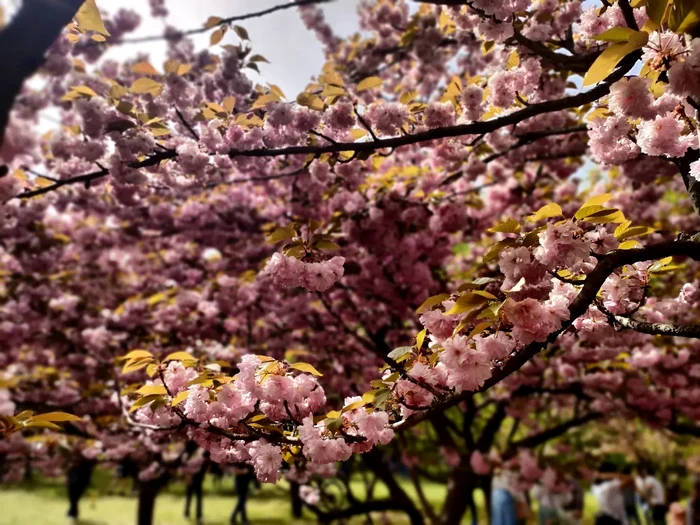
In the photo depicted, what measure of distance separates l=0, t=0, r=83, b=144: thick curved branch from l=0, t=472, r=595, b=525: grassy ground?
12.1 meters

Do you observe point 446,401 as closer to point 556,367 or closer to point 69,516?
point 556,367

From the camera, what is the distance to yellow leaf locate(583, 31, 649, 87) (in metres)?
1.34

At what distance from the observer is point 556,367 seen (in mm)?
7012

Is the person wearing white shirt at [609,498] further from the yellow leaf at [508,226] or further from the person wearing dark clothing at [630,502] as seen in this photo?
the yellow leaf at [508,226]

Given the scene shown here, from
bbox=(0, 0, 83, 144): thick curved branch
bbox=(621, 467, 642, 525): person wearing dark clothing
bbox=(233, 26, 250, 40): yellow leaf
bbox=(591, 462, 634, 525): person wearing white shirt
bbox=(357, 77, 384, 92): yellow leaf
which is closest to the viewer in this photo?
bbox=(0, 0, 83, 144): thick curved branch

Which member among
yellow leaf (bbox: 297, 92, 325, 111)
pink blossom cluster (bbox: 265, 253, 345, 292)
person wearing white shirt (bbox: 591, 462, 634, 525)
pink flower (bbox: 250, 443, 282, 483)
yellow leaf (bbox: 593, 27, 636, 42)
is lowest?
person wearing white shirt (bbox: 591, 462, 634, 525)

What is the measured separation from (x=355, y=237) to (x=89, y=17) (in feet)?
9.87

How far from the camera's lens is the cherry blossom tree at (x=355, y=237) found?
1.73 meters

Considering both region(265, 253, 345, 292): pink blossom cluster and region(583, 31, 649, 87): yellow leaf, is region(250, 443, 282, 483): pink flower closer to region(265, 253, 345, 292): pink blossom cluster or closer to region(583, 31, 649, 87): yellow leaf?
region(265, 253, 345, 292): pink blossom cluster

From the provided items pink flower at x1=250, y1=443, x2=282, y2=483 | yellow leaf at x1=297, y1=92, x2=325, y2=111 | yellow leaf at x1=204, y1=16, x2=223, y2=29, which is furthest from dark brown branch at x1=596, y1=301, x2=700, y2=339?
yellow leaf at x1=204, y1=16, x2=223, y2=29

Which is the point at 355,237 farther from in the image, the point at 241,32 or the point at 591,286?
the point at 591,286

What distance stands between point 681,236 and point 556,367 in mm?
5658

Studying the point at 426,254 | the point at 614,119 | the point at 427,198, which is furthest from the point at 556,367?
the point at 614,119

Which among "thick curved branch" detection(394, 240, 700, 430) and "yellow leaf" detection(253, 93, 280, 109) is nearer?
"thick curved branch" detection(394, 240, 700, 430)
